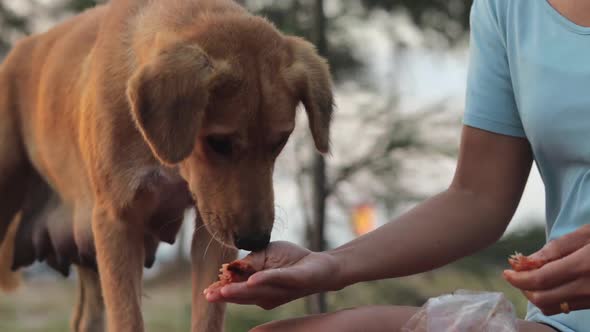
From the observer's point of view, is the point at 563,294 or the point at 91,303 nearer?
the point at 563,294

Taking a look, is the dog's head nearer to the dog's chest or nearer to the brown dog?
the brown dog

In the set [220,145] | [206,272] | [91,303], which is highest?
[220,145]

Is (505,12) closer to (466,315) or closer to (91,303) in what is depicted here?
(466,315)

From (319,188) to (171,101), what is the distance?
2.47m

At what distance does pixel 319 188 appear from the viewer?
5043mm

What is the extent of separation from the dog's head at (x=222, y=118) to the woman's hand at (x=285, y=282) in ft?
1.35

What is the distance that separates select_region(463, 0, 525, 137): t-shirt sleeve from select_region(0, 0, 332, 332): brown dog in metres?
0.62

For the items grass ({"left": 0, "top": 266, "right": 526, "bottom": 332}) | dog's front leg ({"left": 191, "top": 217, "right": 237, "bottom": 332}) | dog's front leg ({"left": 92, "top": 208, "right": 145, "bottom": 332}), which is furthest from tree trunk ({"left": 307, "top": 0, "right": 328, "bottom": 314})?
dog's front leg ({"left": 92, "top": 208, "right": 145, "bottom": 332})

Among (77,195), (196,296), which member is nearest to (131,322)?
(196,296)

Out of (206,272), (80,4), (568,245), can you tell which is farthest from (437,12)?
(568,245)

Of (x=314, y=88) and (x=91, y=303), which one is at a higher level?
(x=314, y=88)

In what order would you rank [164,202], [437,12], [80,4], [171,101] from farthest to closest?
[80,4]
[437,12]
[164,202]
[171,101]

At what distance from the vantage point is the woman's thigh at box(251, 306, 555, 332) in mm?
1982

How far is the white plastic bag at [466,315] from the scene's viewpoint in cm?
198
